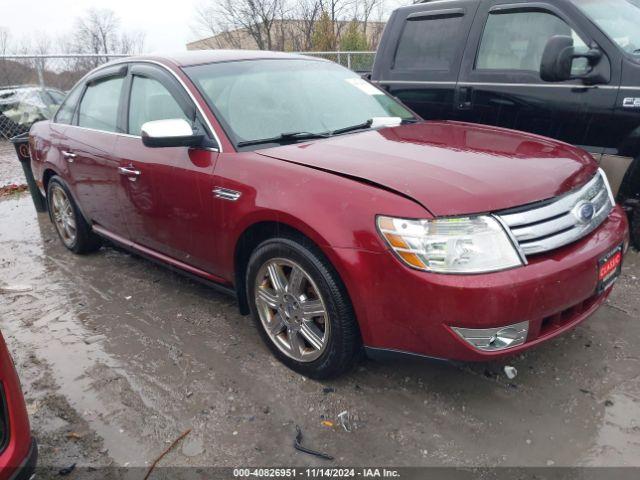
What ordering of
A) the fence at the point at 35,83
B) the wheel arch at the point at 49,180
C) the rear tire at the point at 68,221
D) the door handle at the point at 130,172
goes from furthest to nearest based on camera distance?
the fence at the point at 35,83
the rear tire at the point at 68,221
the wheel arch at the point at 49,180
the door handle at the point at 130,172

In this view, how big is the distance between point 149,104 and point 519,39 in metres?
3.02

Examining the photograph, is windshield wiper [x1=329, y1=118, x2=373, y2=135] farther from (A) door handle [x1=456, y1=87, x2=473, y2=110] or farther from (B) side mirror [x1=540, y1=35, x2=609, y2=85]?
(A) door handle [x1=456, y1=87, x2=473, y2=110]

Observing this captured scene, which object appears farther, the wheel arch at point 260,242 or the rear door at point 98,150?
the rear door at point 98,150

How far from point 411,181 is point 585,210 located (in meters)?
0.86

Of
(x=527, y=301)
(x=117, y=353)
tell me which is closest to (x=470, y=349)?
(x=527, y=301)

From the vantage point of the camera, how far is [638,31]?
407cm

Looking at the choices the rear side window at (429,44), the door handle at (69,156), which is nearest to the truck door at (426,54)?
the rear side window at (429,44)

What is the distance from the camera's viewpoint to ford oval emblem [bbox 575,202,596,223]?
8.03 feet

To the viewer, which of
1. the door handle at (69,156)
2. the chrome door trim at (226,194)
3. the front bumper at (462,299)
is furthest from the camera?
the door handle at (69,156)

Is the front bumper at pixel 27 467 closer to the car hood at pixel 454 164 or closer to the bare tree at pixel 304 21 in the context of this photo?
the car hood at pixel 454 164

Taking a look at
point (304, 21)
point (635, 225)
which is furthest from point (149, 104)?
point (304, 21)

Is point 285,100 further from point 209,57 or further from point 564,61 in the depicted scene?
point 564,61

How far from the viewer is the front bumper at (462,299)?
215 cm

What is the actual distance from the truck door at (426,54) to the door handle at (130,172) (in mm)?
2733
